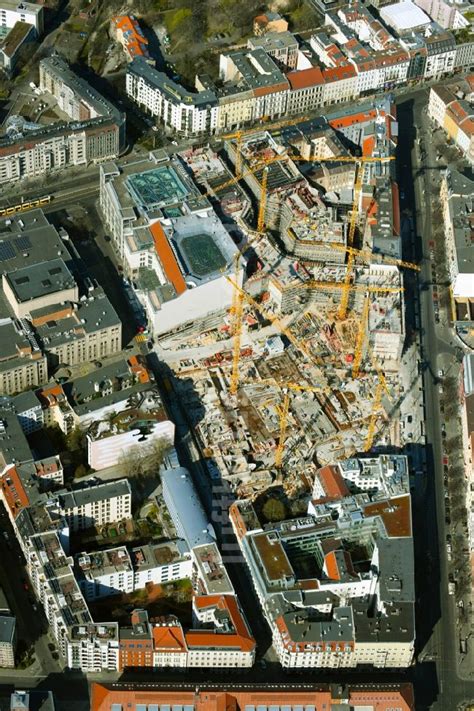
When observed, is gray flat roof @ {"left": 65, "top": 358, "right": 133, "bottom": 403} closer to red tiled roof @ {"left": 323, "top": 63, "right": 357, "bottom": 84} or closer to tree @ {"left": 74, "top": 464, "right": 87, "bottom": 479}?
tree @ {"left": 74, "top": 464, "right": 87, "bottom": 479}

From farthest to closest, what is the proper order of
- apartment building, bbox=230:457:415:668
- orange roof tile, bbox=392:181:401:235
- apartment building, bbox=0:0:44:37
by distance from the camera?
apartment building, bbox=0:0:44:37 < orange roof tile, bbox=392:181:401:235 < apartment building, bbox=230:457:415:668

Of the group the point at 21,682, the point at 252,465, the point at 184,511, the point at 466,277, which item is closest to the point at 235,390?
the point at 252,465

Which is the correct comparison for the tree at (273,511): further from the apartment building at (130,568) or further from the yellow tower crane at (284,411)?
the apartment building at (130,568)

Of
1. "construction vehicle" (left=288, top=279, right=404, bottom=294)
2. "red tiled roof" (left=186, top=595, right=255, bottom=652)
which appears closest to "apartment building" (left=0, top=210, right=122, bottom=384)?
"construction vehicle" (left=288, top=279, right=404, bottom=294)

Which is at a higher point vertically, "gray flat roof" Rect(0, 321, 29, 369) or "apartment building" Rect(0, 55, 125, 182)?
"apartment building" Rect(0, 55, 125, 182)

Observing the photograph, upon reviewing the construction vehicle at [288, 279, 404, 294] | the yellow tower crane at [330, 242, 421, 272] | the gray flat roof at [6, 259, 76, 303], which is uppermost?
the gray flat roof at [6, 259, 76, 303]

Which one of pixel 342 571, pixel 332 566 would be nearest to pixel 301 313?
pixel 332 566

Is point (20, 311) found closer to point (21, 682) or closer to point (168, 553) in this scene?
point (168, 553)

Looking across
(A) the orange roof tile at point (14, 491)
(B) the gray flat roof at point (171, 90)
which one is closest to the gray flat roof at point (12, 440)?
(A) the orange roof tile at point (14, 491)
